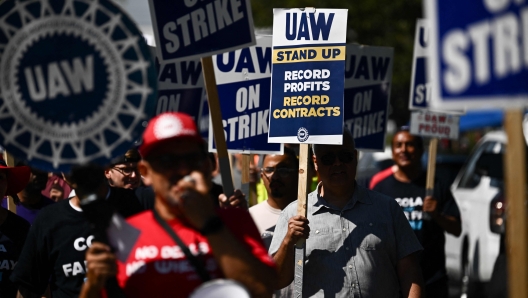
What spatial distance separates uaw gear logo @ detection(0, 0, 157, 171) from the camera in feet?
12.0

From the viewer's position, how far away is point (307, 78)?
19.6 ft

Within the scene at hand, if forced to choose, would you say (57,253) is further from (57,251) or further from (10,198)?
(10,198)

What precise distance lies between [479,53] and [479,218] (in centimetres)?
855

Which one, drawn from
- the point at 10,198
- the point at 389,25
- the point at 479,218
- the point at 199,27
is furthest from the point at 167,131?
the point at 389,25

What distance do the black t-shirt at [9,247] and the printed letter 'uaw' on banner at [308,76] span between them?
169 cm

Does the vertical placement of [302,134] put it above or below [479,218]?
above

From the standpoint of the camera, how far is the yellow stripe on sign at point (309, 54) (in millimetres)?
5949

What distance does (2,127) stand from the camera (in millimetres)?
3697

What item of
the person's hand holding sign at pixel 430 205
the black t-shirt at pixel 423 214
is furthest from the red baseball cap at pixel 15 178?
the person's hand holding sign at pixel 430 205

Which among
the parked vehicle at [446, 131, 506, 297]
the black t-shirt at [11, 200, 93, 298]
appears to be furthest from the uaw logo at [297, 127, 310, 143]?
the parked vehicle at [446, 131, 506, 297]

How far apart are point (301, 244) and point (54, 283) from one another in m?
1.36

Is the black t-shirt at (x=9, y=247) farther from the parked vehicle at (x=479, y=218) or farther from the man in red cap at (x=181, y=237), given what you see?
the parked vehicle at (x=479, y=218)

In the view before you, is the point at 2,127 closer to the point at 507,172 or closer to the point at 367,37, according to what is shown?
the point at 507,172

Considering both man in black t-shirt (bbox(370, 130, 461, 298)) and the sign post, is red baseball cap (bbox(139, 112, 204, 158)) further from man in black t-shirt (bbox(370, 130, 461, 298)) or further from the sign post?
man in black t-shirt (bbox(370, 130, 461, 298))
